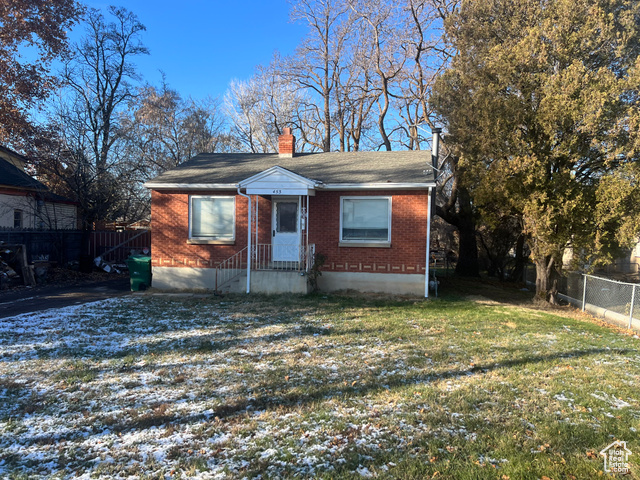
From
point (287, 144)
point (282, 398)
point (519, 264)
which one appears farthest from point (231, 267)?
point (519, 264)

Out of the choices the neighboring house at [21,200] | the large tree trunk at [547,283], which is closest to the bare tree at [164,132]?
the neighboring house at [21,200]

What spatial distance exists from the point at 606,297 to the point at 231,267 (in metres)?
10.00

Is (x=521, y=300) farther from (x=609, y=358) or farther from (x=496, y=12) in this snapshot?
(x=496, y=12)

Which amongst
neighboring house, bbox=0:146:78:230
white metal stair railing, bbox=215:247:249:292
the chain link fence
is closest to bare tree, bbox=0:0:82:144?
neighboring house, bbox=0:146:78:230

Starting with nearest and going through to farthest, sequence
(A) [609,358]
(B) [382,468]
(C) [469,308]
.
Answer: (B) [382,468] < (A) [609,358] < (C) [469,308]

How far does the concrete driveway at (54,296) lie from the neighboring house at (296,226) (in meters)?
1.69

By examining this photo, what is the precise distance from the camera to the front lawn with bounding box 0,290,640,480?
10.8ft

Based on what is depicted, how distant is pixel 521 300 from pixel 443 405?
9.62 m

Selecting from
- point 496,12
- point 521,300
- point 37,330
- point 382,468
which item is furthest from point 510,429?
point 496,12

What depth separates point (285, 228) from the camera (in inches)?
487

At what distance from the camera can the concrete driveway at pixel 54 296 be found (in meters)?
9.62

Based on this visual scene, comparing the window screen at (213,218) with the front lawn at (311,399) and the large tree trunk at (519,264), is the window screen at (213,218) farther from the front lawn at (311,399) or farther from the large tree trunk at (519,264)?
the large tree trunk at (519,264)

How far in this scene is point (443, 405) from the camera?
4.31m

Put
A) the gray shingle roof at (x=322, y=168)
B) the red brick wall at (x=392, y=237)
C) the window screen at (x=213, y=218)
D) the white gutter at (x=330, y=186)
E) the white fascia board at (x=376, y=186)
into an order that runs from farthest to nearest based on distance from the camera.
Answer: the window screen at (x=213, y=218)
the gray shingle roof at (x=322, y=168)
the red brick wall at (x=392, y=237)
the white gutter at (x=330, y=186)
the white fascia board at (x=376, y=186)
